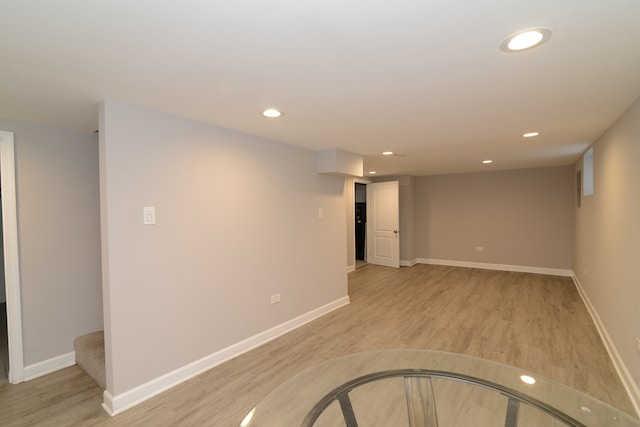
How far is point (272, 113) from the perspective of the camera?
2395 millimetres

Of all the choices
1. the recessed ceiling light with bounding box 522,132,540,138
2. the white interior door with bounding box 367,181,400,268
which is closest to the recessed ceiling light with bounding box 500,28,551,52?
the recessed ceiling light with bounding box 522,132,540,138

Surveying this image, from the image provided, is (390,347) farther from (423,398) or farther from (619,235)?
(619,235)

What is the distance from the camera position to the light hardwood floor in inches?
85.3

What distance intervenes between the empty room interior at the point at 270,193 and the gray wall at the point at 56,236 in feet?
0.05

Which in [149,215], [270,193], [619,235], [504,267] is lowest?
[504,267]

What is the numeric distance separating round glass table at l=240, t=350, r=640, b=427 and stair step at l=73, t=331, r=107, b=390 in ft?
6.13

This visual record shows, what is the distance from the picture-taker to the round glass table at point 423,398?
4.08 feet

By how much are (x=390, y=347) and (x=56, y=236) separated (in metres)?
3.26

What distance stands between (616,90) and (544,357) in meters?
2.28

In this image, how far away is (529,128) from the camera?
2969mm

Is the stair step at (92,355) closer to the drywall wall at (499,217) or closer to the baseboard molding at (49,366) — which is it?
the baseboard molding at (49,366)

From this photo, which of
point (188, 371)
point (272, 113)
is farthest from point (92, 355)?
point (272, 113)

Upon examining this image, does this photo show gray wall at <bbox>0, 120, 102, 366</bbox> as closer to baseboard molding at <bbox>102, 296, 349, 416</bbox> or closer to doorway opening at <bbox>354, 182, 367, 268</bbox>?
baseboard molding at <bbox>102, 296, 349, 416</bbox>

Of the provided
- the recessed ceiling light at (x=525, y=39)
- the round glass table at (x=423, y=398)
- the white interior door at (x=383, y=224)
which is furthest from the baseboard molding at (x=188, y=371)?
the white interior door at (x=383, y=224)
